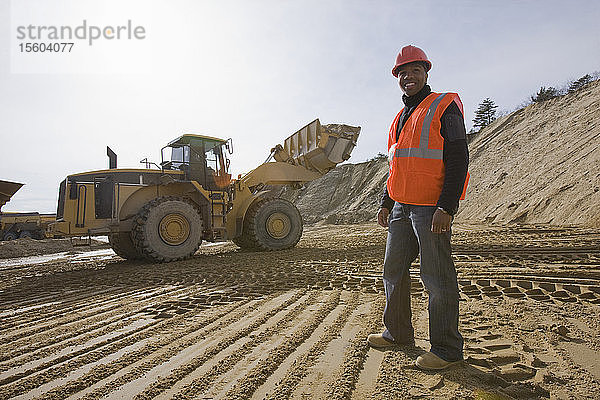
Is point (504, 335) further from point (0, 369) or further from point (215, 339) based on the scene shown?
point (0, 369)

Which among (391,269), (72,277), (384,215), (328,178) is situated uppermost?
(328,178)

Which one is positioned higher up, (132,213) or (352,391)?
(132,213)

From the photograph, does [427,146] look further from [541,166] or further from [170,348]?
[541,166]

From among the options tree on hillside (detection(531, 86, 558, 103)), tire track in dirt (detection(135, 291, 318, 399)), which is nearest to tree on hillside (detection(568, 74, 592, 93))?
tree on hillside (detection(531, 86, 558, 103))

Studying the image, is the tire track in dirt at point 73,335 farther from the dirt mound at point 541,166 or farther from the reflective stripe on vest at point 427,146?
the dirt mound at point 541,166

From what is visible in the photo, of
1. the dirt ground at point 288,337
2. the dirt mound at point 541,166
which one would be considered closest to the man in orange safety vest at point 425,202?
the dirt ground at point 288,337

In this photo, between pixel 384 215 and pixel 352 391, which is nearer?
pixel 352 391

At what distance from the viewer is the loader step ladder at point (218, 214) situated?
340 inches

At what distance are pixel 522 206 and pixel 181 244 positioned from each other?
12446 millimetres

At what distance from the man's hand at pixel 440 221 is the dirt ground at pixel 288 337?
84 cm

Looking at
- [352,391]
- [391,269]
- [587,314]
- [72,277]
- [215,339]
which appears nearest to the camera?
[352,391]

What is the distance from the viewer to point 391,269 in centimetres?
270

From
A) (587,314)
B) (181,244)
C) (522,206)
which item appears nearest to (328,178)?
(522,206)

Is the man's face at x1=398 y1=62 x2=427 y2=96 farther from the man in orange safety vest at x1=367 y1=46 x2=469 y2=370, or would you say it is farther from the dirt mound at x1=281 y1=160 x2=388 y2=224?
the dirt mound at x1=281 y1=160 x2=388 y2=224
